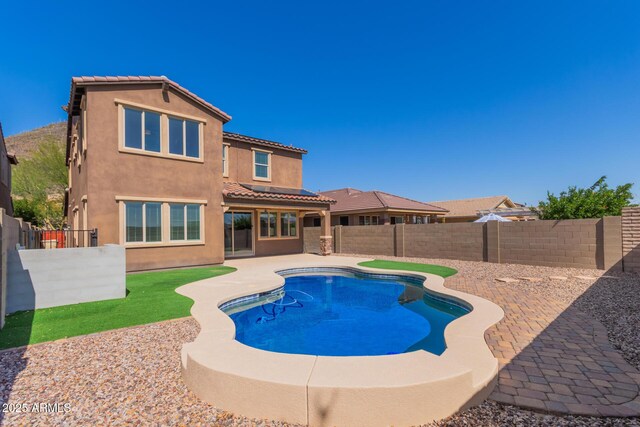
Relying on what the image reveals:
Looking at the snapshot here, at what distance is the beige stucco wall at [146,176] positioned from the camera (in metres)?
11.8

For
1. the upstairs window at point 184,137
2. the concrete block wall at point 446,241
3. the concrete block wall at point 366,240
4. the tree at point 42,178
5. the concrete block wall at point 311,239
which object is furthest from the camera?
the tree at point 42,178

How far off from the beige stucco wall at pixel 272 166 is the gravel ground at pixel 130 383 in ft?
43.4

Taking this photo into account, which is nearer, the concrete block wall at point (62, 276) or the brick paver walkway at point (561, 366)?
the brick paver walkway at point (561, 366)

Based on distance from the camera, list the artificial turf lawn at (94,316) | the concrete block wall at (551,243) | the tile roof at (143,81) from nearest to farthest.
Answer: the artificial turf lawn at (94,316) → the tile roof at (143,81) → the concrete block wall at (551,243)

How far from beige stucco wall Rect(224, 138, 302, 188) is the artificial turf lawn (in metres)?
10.1

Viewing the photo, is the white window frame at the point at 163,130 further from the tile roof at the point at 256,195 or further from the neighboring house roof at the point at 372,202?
the neighboring house roof at the point at 372,202

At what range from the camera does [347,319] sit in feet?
26.8

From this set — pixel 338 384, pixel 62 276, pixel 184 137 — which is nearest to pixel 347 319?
pixel 338 384

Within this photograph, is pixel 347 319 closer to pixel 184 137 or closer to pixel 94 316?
pixel 94 316

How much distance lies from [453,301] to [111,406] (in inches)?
315

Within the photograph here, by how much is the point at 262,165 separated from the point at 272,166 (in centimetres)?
80

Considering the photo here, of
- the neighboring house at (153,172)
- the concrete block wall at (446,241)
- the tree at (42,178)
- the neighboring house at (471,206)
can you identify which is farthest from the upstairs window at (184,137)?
the neighboring house at (471,206)

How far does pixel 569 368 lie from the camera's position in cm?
430

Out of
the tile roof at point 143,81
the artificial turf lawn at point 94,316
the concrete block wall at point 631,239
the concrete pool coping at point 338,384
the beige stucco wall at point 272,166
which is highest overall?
the tile roof at point 143,81
